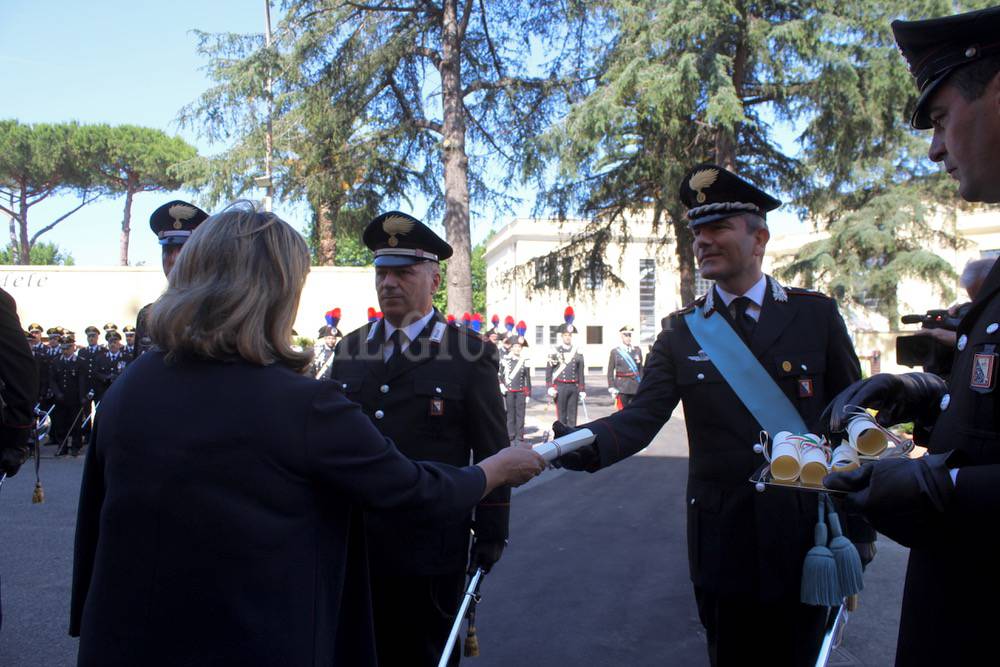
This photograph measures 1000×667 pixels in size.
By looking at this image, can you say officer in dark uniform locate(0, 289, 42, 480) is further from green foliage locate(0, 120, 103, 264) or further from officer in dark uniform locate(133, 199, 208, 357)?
green foliage locate(0, 120, 103, 264)

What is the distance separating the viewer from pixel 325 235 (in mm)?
20938

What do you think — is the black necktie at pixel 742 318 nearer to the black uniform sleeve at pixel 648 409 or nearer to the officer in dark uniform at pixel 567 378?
the black uniform sleeve at pixel 648 409

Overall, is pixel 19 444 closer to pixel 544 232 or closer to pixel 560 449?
pixel 560 449

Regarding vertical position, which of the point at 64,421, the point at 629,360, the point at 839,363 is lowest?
the point at 64,421

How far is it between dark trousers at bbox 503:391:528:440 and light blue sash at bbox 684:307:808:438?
1142 cm

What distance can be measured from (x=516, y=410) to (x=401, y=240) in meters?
11.3

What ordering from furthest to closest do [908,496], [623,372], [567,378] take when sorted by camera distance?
[623,372] → [567,378] → [908,496]

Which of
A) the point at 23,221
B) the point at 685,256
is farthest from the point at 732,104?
the point at 23,221

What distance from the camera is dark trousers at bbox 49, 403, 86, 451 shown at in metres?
13.5

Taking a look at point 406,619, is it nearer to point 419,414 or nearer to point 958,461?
point 419,414

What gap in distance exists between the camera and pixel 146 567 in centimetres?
164

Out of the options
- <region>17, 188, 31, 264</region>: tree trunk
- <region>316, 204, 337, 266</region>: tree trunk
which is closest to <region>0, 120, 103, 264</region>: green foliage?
<region>17, 188, 31, 264</region>: tree trunk

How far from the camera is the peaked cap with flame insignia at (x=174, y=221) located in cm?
457

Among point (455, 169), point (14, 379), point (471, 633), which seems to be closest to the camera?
point (471, 633)
